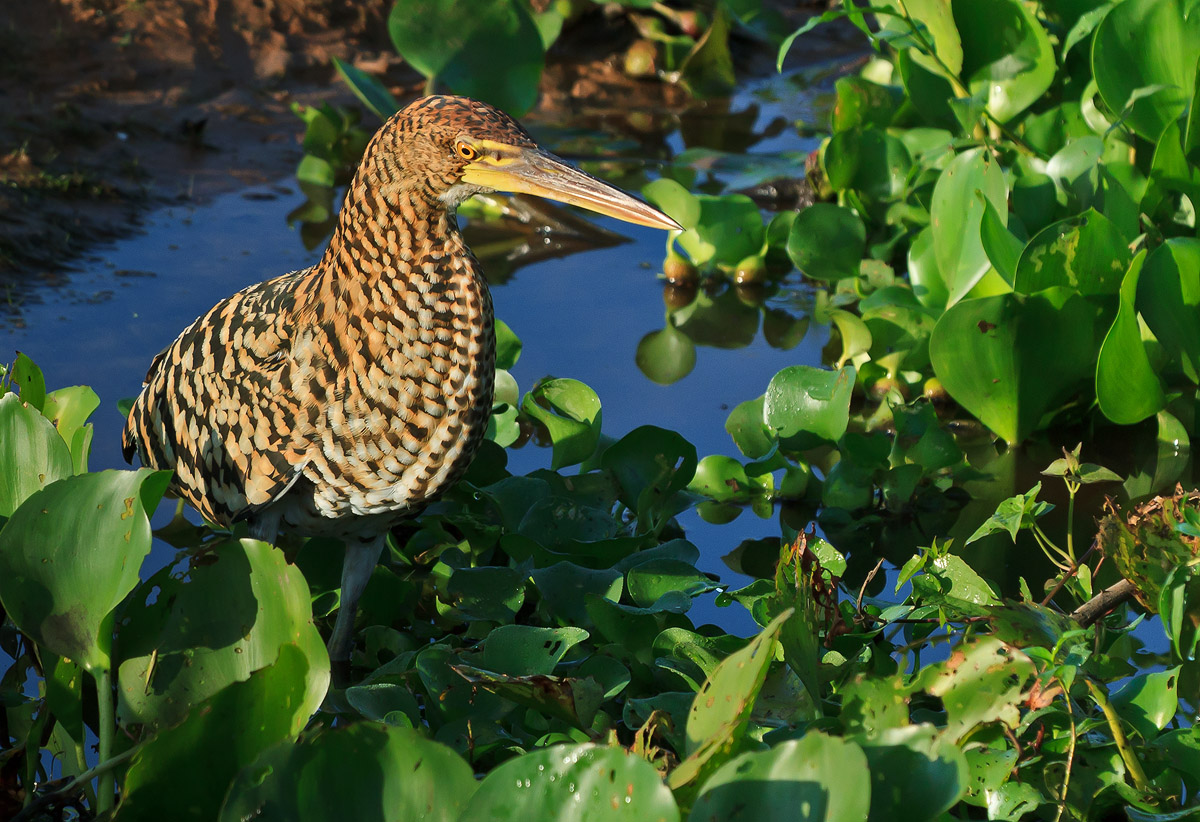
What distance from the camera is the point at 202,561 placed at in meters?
2.04

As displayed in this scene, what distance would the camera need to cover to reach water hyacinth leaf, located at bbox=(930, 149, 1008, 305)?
11.7 ft

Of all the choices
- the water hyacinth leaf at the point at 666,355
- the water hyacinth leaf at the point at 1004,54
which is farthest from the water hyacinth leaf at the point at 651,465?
the water hyacinth leaf at the point at 1004,54

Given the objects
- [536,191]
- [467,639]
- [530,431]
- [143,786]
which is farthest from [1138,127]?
[143,786]

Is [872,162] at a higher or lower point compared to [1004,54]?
lower

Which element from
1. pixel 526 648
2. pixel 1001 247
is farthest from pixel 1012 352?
pixel 526 648

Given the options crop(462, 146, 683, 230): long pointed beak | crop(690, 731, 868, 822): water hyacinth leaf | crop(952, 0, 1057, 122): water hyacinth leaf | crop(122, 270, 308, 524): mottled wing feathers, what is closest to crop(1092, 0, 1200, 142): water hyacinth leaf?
crop(952, 0, 1057, 122): water hyacinth leaf

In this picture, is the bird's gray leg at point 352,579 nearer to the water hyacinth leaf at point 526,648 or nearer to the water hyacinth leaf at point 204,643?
the water hyacinth leaf at point 526,648

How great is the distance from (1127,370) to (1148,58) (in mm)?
1090

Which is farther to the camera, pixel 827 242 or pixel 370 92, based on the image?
pixel 370 92

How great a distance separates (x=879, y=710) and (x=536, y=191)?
1.13 m

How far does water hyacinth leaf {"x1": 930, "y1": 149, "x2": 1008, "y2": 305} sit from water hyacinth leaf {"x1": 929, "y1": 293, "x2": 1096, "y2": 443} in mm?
259

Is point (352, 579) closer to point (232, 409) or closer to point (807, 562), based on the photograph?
Answer: point (232, 409)

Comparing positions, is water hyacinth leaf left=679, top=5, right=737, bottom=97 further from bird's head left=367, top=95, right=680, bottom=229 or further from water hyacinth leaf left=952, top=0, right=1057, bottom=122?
A: bird's head left=367, top=95, right=680, bottom=229

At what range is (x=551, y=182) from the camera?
2383 millimetres
